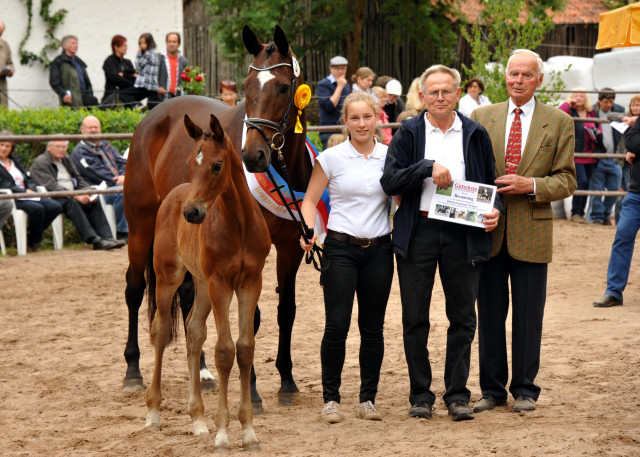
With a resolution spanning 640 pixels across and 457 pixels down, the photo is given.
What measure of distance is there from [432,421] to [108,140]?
331 inches

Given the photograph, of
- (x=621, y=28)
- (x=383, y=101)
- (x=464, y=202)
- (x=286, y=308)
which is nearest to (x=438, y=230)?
(x=464, y=202)

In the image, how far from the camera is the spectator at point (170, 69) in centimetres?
1398

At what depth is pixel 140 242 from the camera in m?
6.50

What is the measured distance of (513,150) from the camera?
16.7 feet

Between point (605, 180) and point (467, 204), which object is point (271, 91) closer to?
point (467, 204)

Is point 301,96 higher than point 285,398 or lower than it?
higher

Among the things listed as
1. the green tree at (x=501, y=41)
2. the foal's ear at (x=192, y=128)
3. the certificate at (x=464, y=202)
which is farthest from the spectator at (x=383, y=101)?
the foal's ear at (x=192, y=128)

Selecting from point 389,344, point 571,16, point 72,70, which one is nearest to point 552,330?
point 389,344

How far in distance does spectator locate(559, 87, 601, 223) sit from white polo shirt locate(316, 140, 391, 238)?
9.64 metres

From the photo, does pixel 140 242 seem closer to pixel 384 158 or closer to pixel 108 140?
pixel 384 158

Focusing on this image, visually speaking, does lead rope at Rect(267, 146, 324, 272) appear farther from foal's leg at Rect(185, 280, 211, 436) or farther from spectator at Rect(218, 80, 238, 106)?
spectator at Rect(218, 80, 238, 106)

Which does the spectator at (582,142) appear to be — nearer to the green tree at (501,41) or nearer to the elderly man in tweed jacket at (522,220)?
the green tree at (501,41)

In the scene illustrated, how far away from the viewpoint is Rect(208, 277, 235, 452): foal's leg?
460 cm

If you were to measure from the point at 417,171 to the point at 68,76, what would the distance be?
10.6 m
